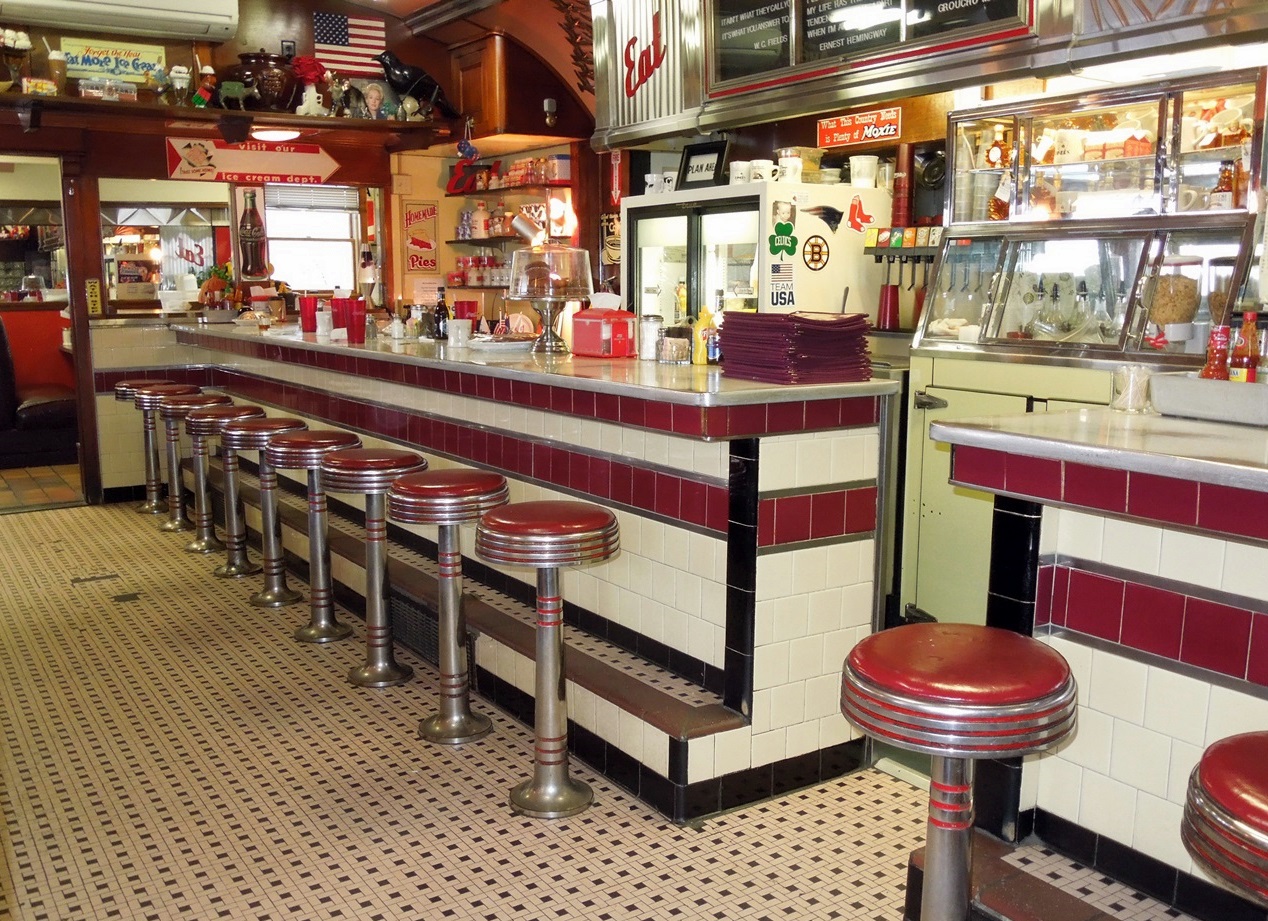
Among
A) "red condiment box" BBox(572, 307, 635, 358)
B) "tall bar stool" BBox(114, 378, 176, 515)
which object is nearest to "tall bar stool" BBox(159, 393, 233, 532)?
"tall bar stool" BBox(114, 378, 176, 515)

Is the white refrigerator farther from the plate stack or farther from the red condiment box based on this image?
the plate stack

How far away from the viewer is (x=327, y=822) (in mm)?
3312

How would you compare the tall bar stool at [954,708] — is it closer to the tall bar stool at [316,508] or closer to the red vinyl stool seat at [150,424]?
the tall bar stool at [316,508]

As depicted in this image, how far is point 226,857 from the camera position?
10.2 ft

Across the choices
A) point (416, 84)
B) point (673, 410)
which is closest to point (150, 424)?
point (416, 84)

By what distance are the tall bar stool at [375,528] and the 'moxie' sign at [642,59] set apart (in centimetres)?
360

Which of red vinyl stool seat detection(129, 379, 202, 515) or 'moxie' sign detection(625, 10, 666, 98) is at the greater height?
'moxie' sign detection(625, 10, 666, 98)

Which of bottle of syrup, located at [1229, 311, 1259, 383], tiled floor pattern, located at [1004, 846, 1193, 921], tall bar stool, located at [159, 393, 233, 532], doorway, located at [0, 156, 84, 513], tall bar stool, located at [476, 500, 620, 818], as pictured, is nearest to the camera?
tiled floor pattern, located at [1004, 846, 1193, 921]

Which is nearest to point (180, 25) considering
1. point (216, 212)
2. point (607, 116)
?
point (216, 212)

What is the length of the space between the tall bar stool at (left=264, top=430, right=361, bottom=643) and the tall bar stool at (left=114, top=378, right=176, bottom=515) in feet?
9.73

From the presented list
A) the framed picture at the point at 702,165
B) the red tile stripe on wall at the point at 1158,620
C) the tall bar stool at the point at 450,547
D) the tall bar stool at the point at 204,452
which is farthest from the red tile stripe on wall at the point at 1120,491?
the framed picture at the point at 702,165

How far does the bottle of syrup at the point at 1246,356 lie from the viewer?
275cm

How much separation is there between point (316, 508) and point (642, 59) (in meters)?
3.83

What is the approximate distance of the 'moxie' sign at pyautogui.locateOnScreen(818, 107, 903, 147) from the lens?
5.63 m
